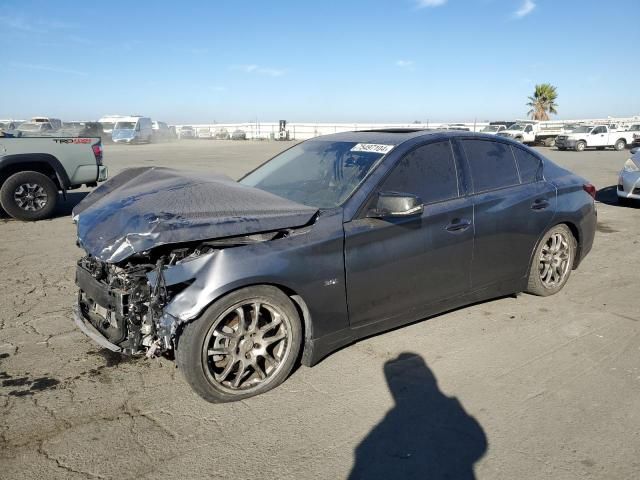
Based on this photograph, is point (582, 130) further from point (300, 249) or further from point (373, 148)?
point (300, 249)

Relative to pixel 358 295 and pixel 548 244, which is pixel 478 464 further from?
pixel 548 244

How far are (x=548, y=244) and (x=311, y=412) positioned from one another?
3.00m

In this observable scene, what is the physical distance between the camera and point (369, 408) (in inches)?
121

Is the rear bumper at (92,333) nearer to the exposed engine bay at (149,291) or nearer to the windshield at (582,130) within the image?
the exposed engine bay at (149,291)

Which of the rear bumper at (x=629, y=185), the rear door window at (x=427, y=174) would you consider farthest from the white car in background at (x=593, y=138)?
the rear door window at (x=427, y=174)

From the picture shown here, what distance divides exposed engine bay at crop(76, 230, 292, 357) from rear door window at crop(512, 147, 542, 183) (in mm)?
2524

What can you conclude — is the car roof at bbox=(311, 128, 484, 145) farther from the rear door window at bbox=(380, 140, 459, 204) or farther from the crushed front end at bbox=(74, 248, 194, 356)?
the crushed front end at bbox=(74, 248, 194, 356)

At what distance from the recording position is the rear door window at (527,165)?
462cm

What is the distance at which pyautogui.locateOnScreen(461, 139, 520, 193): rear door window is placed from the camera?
13.9 feet

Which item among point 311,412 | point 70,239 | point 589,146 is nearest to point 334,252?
point 311,412

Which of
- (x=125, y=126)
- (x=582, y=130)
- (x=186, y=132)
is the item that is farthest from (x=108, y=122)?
(x=582, y=130)

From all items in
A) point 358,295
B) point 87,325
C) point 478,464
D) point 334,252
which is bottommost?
point 478,464

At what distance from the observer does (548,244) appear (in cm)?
482

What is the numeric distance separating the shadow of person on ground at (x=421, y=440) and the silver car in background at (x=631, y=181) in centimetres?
864
